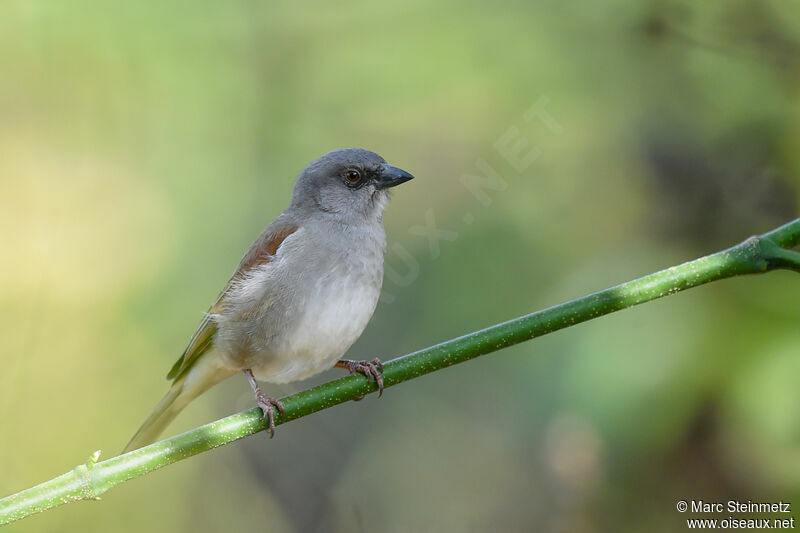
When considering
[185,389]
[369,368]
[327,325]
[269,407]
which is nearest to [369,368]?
[369,368]

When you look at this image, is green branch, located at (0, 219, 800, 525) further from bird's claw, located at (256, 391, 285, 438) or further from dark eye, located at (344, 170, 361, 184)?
dark eye, located at (344, 170, 361, 184)

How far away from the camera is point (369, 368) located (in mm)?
2920

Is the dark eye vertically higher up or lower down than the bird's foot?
higher up

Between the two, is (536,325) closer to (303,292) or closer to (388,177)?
(303,292)

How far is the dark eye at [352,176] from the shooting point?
12.3 feet

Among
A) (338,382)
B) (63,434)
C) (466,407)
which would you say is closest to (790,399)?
(338,382)

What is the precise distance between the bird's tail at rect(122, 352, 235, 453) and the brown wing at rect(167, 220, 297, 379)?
4 centimetres

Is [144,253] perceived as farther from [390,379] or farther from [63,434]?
[390,379]

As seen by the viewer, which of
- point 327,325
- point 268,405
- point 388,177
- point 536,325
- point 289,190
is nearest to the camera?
point 536,325

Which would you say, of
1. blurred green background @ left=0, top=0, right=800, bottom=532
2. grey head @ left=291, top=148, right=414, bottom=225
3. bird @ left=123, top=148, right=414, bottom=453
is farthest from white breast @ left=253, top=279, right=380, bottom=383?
blurred green background @ left=0, top=0, right=800, bottom=532

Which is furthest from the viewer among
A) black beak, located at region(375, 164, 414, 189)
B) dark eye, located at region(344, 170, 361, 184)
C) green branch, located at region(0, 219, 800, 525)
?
dark eye, located at region(344, 170, 361, 184)

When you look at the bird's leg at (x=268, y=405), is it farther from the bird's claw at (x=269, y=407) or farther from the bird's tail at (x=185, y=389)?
the bird's tail at (x=185, y=389)

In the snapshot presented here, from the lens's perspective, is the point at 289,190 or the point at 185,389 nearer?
the point at 185,389

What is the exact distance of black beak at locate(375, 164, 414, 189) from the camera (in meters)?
3.66
